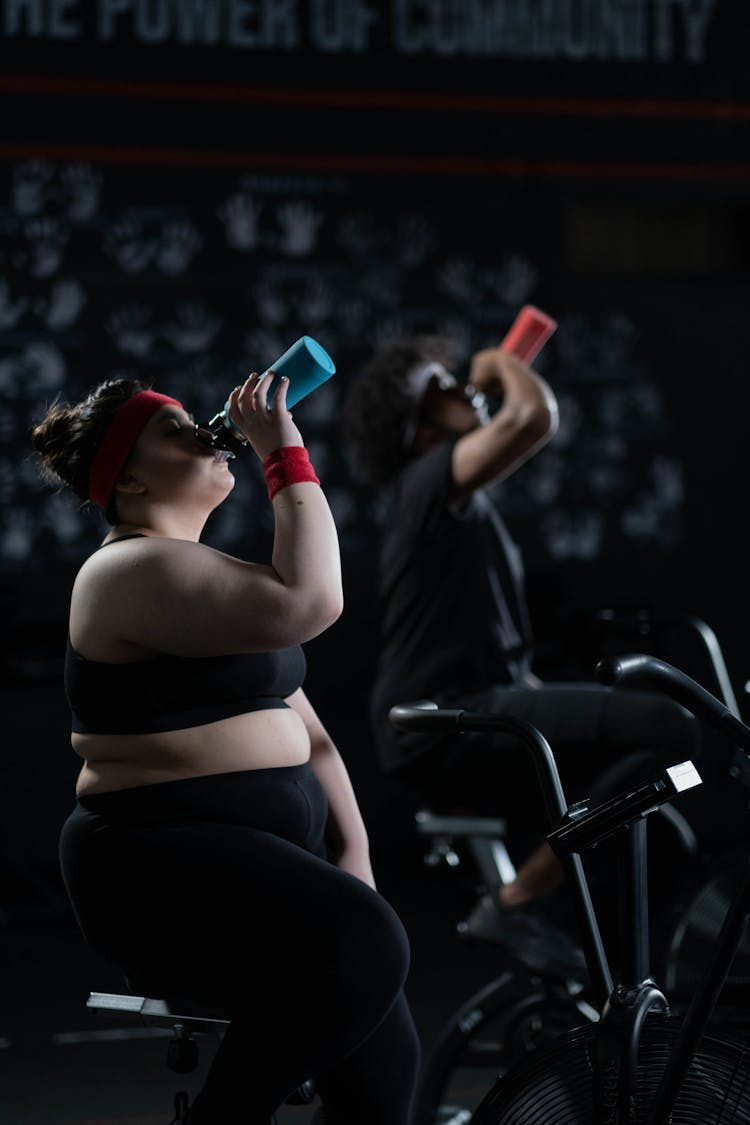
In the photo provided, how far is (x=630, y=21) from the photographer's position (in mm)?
5223

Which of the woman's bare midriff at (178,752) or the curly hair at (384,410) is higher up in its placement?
the curly hair at (384,410)

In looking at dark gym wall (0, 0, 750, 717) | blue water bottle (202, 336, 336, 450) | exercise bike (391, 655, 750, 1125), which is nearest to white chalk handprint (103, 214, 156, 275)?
dark gym wall (0, 0, 750, 717)

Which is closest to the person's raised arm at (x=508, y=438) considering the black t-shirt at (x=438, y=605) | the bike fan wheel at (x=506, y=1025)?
the black t-shirt at (x=438, y=605)

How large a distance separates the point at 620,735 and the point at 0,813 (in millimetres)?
2627

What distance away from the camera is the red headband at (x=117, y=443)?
1.99 m

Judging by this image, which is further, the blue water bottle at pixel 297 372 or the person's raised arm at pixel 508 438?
the person's raised arm at pixel 508 438

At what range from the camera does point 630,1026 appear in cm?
166

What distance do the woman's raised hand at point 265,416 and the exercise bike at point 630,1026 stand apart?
14.9 inches

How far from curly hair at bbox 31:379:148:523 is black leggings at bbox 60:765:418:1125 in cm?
42

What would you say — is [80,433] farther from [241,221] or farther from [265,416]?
[241,221]

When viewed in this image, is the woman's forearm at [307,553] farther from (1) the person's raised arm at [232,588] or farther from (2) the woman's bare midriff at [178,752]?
(2) the woman's bare midriff at [178,752]

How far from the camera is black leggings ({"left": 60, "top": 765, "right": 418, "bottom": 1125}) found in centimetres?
178

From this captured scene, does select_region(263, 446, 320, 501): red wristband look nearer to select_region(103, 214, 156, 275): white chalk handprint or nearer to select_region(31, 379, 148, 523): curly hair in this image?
select_region(31, 379, 148, 523): curly hair

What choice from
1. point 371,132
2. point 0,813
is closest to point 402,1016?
point 0,813
